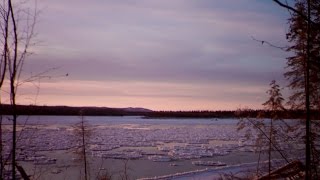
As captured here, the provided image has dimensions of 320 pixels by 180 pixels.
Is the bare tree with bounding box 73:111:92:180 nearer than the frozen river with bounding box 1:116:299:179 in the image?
Yes

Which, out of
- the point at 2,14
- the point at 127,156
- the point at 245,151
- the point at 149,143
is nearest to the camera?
the point at 2,14

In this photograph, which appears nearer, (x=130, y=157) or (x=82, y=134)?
(x=82, y=134)

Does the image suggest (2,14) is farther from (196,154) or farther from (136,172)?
(196,154)

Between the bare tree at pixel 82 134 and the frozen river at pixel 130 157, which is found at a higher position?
the bare tree at pixel 82 134

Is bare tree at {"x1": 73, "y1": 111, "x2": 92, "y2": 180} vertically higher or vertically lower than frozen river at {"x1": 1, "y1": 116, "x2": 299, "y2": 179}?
higher

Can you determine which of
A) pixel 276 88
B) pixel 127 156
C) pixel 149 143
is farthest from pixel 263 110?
pixel 149 143

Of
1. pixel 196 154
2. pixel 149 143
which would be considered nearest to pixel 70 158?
pixel 196 154

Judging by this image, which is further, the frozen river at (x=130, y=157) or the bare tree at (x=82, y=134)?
the frozen river at (x=130, y=157)

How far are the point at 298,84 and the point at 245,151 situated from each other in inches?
554

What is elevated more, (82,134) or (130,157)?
(82,134)

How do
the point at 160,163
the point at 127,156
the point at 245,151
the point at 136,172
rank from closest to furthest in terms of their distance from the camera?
the point at 136,172 < the point at 160,163 < the point at 127,156 < the point at 245,151

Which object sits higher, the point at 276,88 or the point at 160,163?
the point at 276,88

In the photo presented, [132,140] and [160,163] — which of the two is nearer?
[160,163]

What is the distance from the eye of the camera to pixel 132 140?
32.6 meters
